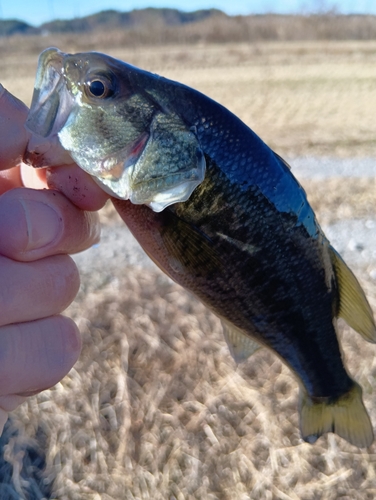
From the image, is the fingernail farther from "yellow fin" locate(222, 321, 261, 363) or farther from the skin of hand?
"yellow fin" locate(222, 321, 261, 363)

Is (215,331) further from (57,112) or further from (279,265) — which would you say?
(57,112)

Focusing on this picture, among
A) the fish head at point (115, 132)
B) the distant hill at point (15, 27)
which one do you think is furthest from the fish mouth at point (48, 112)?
the distant hill at point (15, 27)

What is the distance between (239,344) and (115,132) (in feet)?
2.98

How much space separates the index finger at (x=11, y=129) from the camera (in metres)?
1.32

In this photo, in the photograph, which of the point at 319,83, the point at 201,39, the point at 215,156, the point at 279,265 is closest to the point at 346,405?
the point at 279,265

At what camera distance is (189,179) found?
4.27 ft

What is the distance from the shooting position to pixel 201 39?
1581 inches

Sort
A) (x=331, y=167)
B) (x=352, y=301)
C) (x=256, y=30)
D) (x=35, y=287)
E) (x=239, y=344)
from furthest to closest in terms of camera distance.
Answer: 1. (x=256, y=30)
2. (x=331, y=167)
3. (x=239, y=344)
4. (x=352, y=301)
5. (x=35, y=287)

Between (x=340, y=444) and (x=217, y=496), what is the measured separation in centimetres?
70

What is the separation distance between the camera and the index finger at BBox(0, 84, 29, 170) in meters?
1.32

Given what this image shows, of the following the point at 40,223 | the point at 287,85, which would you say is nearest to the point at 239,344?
the point at 40,223

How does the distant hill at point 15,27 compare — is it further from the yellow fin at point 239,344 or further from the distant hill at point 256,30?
the yellow fin at point 239,344

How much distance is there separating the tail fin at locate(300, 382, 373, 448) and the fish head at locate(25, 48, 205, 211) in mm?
999

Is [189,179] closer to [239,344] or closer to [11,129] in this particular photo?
[11,129]
